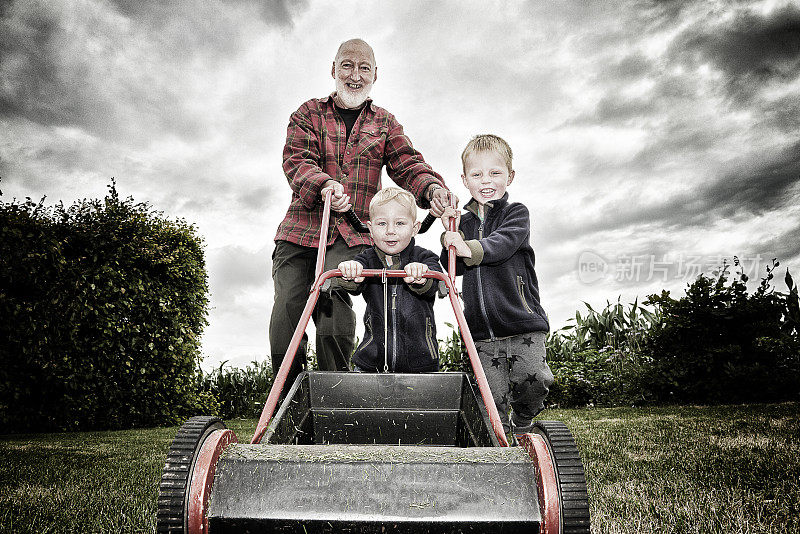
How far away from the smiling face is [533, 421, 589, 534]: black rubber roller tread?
2.31 meters

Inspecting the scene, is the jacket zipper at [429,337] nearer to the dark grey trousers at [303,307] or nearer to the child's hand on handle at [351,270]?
the dark grey trousers at [303,307]

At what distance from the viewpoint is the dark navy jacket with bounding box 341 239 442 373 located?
284 cm

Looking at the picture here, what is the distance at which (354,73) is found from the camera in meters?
3.14

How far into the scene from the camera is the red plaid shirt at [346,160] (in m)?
3.07

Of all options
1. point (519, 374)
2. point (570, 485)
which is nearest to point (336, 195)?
point (519, 374)

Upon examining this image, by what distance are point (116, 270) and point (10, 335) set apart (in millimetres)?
1048

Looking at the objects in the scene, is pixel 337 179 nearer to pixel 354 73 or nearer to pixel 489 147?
pixel 354 73

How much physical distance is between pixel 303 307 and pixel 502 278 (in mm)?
1041

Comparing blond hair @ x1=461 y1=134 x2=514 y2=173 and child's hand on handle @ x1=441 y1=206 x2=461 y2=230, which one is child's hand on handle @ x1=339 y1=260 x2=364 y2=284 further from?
blond hair @ x1=461 y1=134 x2=514 y2=173

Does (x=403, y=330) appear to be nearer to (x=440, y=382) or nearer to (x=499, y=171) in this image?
(x=440, y=382)

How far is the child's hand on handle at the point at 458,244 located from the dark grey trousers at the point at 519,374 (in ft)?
1.40

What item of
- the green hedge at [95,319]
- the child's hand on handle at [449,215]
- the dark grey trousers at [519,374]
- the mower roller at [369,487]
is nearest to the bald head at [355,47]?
the child's hand on handle at [449,215]

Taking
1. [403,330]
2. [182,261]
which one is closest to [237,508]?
[403,330]

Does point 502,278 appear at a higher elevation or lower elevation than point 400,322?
higher
